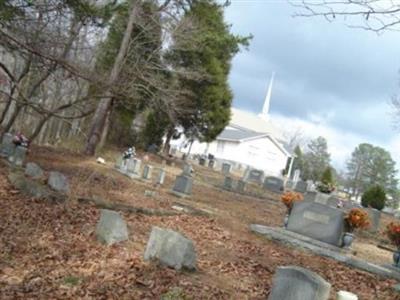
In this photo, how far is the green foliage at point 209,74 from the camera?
26984 millimetres

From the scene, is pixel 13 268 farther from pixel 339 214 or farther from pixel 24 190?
pixel 339 214

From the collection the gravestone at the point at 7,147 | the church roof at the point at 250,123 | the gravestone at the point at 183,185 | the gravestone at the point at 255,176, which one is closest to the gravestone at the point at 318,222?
the gravestone at the point at 183,185

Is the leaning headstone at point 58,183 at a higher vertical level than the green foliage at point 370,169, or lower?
lower

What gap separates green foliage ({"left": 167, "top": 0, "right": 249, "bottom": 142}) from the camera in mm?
26984

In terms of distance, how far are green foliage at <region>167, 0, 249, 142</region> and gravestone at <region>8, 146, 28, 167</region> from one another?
12.6m

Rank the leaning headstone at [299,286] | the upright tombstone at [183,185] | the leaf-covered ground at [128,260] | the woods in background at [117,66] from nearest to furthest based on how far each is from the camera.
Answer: the leaning headstone at [299,286] < the leaf-covered ground at [128,260] < the woods in background at [117,66] < the upright tombstone at [183,185]

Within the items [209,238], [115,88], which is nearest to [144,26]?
[115,88]

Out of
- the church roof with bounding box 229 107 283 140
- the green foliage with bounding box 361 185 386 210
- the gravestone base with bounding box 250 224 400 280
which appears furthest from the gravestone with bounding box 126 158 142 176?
the church roof with bounding box 229 107 283 140

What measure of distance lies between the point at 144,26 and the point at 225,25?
9326mm

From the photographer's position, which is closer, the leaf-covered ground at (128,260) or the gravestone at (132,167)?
the leaf-covered ground at (128,260)

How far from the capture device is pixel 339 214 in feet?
38.1

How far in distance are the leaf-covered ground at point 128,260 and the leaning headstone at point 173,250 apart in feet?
0.47

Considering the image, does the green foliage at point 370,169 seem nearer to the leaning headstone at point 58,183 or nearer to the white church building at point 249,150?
the white church building at point 249,150

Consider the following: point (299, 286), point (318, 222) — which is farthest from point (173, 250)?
point (318, 222)
